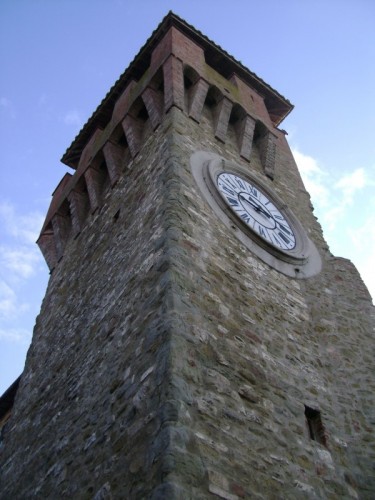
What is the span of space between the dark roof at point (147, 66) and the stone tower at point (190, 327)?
7.3 inches

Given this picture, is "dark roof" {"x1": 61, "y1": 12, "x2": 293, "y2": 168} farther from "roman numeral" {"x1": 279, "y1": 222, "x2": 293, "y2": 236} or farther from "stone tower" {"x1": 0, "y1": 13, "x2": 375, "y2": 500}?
"roman numeral" {"x1": 279, "y1": 222, "x2": 293, "y2": 236}

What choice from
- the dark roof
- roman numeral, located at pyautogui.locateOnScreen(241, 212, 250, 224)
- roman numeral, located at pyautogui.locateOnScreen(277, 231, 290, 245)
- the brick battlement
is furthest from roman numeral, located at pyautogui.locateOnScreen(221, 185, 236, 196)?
the dark roof

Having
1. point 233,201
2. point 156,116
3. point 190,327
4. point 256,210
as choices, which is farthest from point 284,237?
point 190,327

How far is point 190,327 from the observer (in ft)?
14.4

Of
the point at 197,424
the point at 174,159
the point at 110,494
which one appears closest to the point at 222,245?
the point at 174,159

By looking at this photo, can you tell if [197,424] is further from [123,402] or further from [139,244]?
[139,244]

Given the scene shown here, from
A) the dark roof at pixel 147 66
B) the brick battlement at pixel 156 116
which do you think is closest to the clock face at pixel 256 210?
the brick battlement at pixel 156 116

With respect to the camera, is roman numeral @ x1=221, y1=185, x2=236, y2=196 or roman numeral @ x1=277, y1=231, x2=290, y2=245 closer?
roman numeral @ x1=221, y1=185, x2=236, y2=196

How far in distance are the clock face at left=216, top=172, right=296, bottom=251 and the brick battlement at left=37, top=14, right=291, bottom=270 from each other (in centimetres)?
100

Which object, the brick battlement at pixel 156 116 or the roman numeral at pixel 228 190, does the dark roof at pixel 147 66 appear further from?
the roman numeral at pixel 228 190

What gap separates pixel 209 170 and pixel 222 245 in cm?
135

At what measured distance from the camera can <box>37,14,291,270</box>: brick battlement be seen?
27.1 feet

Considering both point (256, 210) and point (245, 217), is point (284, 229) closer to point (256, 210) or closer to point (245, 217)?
point (256, 210)

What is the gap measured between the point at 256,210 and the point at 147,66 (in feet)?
13.6
